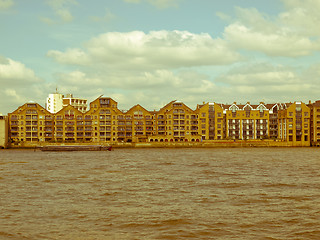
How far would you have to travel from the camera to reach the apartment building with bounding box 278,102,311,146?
15875 centimetres

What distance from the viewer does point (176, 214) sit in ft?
78.3

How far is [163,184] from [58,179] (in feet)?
36.8

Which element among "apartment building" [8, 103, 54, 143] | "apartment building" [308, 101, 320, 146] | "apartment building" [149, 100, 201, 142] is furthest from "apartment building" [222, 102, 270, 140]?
"apartment building" [8, 103, 54, 143]

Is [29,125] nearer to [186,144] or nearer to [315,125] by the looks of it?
[186,144]

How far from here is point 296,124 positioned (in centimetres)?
15912

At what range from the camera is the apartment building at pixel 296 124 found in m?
159

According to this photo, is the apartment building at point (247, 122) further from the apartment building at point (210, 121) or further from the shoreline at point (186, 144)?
the shoreline at point (186, 144)

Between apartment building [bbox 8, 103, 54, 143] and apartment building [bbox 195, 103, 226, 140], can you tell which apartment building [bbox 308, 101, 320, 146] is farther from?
apartment building [bbox 8, 103, 54, 143]

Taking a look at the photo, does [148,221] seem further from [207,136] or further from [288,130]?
[288,130]

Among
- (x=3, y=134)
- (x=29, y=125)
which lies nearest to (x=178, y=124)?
(x=29, y=125)

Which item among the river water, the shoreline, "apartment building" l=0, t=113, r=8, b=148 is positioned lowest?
the shoreline

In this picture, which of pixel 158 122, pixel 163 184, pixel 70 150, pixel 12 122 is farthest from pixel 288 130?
pixel 163 184

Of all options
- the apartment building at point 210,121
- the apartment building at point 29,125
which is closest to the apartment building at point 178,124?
the apartment building at point 210,121

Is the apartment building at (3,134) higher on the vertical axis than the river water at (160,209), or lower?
higher
